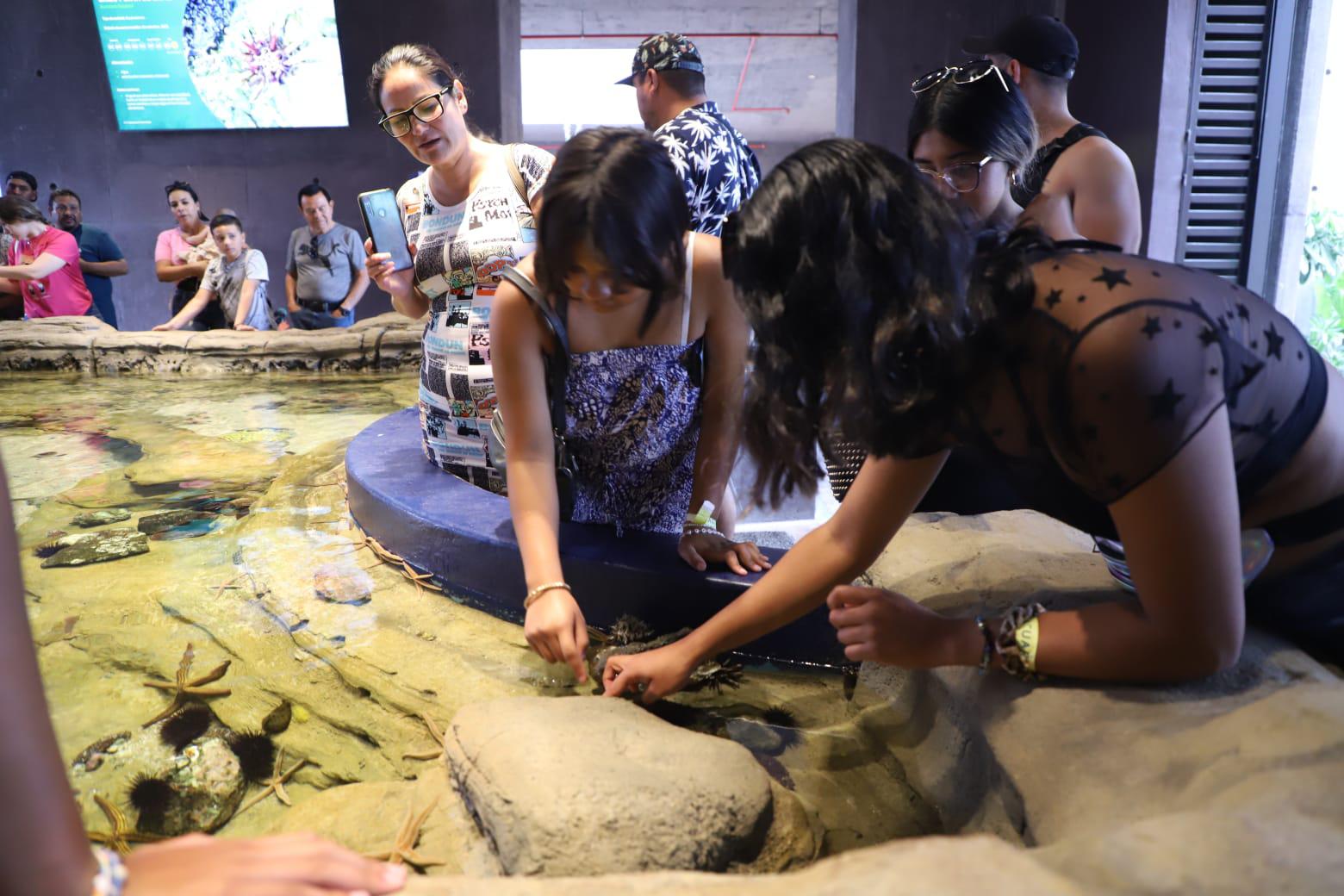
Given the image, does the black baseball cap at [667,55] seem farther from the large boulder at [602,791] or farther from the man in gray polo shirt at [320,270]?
the man in gray polo shirt at [320,270]

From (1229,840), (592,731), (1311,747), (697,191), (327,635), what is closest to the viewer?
(1229,840)

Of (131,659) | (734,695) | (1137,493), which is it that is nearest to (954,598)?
(734,695)

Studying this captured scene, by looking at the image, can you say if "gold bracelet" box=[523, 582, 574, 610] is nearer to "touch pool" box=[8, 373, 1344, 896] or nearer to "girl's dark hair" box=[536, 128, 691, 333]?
"touch pool" box=[8, 373, 1344, 896]

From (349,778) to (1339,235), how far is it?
19.4ft

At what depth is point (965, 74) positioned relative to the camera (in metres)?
2.13

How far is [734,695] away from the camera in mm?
1926

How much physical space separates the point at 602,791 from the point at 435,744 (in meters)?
0.57

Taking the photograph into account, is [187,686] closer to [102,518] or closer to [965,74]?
[102,518]

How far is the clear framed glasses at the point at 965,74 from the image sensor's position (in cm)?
209

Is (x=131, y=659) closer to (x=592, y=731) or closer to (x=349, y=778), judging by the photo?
(x=349, y=778)

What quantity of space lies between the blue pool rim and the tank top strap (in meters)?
0.54

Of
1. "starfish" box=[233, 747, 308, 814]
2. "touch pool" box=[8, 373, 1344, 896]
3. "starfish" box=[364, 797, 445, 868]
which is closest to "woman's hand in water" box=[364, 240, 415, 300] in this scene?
"touch pool" box=[8, 373, 1344, 896]

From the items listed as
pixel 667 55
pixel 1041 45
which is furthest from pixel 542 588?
pixel 1041 45

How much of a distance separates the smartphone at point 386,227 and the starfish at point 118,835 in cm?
180
